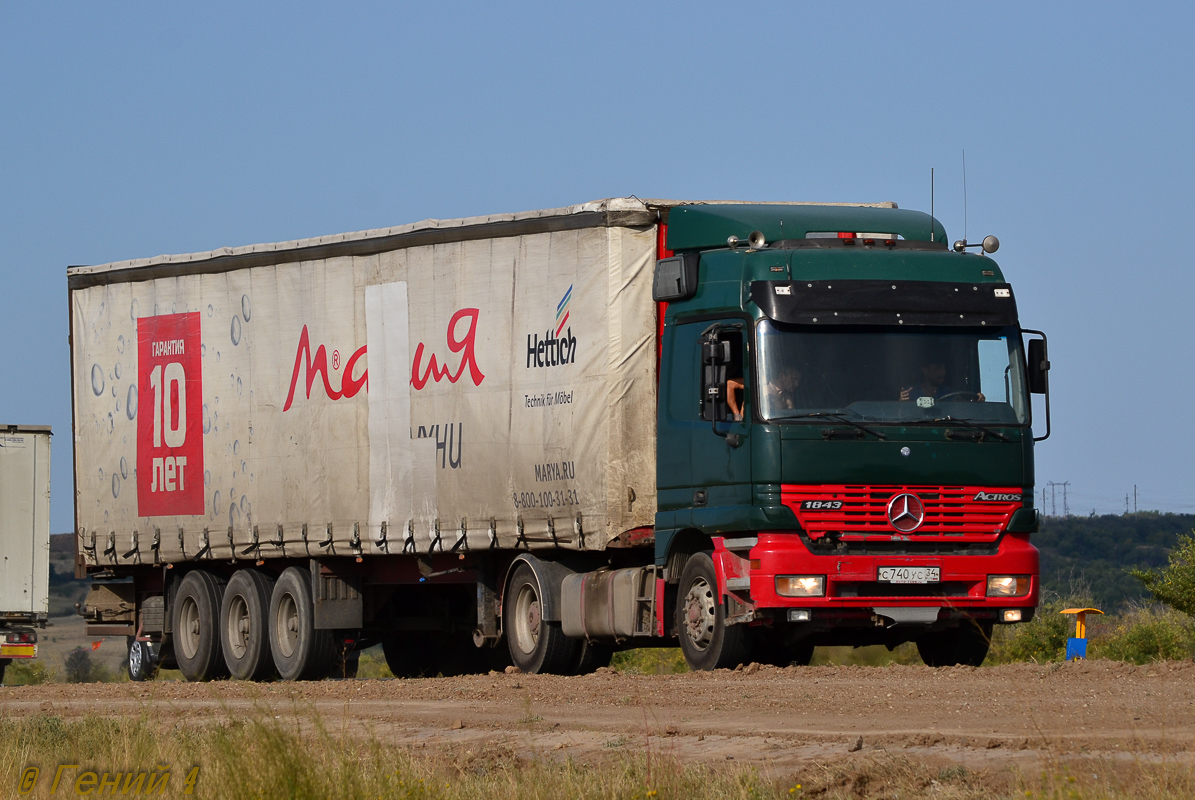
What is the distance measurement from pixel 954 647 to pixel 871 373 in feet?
10.3

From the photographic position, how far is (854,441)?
14.8m

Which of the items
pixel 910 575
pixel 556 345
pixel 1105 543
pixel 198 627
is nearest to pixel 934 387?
pixel 910 575

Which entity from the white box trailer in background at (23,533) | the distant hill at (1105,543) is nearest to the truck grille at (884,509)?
the white box trailer in background at (23,533)

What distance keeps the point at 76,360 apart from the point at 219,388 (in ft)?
9.68

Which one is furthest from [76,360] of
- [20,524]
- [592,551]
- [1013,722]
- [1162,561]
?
[1162,561]

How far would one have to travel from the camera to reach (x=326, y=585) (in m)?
19.9

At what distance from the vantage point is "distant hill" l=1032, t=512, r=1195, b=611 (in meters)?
69.4

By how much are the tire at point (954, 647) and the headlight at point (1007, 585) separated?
0.94 m

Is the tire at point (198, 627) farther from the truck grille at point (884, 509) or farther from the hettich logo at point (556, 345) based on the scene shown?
the truck grille at point (884, 509)

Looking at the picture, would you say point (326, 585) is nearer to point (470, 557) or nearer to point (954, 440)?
point (470, 557)

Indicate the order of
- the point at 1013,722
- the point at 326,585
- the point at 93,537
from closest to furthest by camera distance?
the point at 1013,722, the point at 326,585, the point at 93,537

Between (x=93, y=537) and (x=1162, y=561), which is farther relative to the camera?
(x=1162, y=561)

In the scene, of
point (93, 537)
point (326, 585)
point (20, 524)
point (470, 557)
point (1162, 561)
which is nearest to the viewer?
point (470, 557)

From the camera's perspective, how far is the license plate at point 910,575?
15.0 meters
